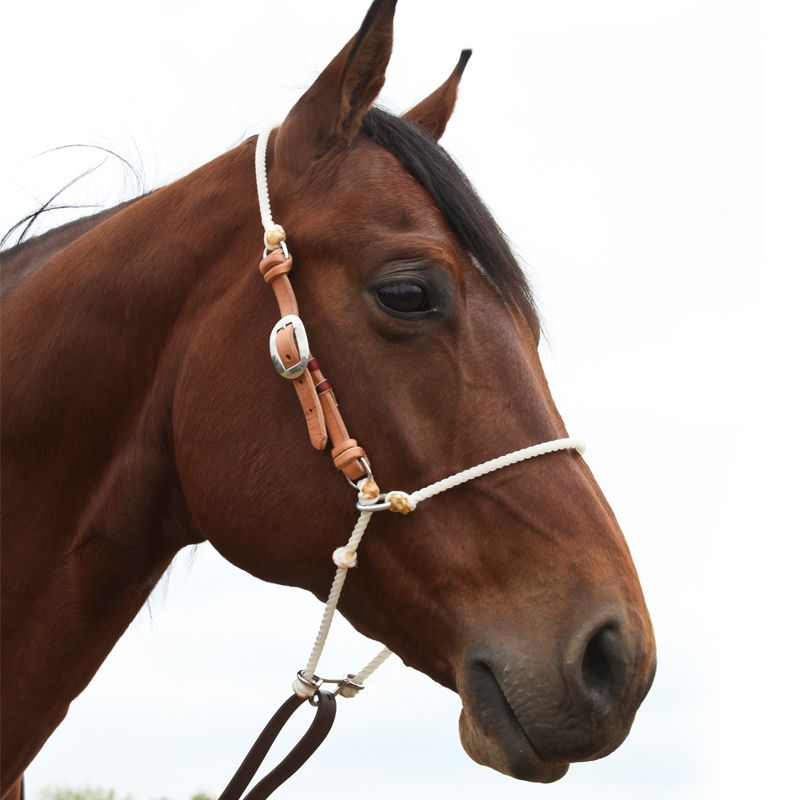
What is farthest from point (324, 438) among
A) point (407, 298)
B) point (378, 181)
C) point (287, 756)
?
point (287, 756)

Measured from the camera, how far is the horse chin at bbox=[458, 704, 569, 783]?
8.80ft

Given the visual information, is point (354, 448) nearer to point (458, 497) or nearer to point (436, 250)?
point (458, 497)

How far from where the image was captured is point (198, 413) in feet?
10.4

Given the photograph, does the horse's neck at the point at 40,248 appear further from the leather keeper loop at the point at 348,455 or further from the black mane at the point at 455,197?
the leather keeper loop at the point at 348,455

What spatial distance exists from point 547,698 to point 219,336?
1.46 m

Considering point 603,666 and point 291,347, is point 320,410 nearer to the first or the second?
point 291,347

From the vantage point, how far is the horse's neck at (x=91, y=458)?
10.8ft

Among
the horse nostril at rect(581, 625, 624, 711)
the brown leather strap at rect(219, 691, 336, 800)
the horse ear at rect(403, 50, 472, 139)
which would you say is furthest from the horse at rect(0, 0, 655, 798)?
the brown leather strap at rect(219, 691, 336, 800)

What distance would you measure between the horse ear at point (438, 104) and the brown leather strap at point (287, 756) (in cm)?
212

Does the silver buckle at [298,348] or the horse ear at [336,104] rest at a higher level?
the horse ear at [336,104]

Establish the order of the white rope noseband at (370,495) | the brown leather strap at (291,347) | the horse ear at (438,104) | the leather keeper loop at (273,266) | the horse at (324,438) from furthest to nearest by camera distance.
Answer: the horse ear at (438,104) < the leather keeper loop at (273,266) < the brown leather strap at (291,347) < the white rope noseband at (370,495) < the horse at (324,438)

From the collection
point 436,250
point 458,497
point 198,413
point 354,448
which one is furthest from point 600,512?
point 198,413

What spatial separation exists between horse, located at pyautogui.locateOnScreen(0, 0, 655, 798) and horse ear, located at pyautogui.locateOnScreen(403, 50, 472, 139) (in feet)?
1.29

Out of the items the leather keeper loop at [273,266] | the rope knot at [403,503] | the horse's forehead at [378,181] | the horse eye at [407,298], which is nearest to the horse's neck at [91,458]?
the leather keeper loop at [273,266]
